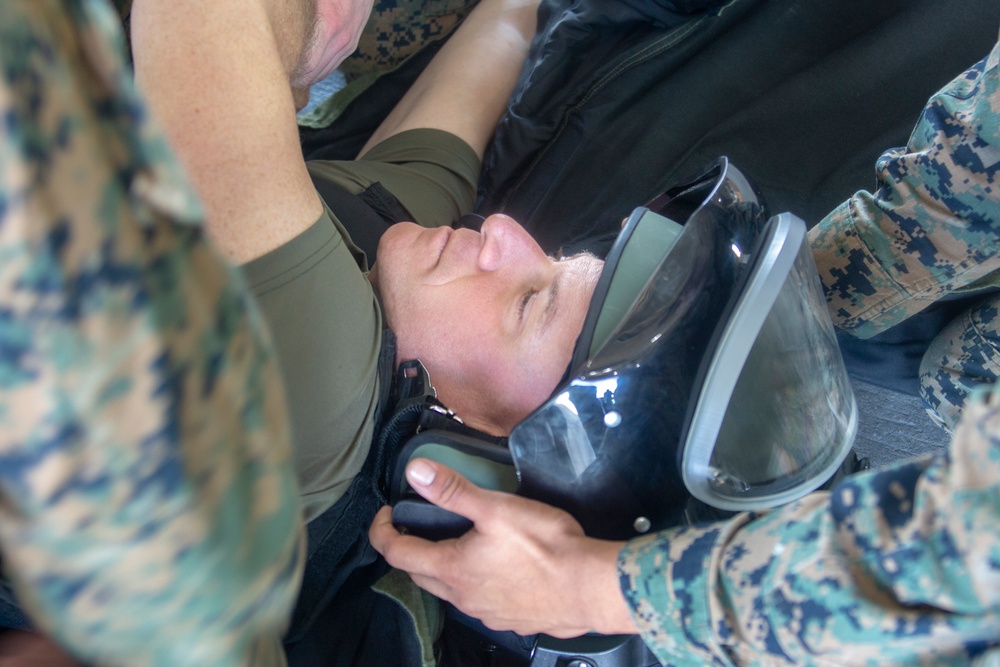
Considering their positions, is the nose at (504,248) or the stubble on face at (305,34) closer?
the stubble on face at (305,34)

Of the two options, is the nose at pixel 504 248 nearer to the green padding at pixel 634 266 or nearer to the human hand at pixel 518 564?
the green padding at pixel 634 266

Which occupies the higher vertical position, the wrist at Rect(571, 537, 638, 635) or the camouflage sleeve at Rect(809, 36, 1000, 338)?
the camouflage sleeve at Rect(809, 36, 1000, 338)

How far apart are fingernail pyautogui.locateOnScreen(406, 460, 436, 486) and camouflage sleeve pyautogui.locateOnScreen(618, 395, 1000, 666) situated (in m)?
0.30

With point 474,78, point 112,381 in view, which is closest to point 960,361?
point 474,78

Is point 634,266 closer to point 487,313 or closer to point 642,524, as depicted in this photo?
point 487,313

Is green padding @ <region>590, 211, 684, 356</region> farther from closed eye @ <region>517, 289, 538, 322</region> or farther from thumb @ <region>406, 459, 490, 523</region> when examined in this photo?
thumb @ <region>406, 459, 490, 523</region>

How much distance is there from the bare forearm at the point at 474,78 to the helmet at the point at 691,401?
0.76 m

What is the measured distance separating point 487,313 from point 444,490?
33cm

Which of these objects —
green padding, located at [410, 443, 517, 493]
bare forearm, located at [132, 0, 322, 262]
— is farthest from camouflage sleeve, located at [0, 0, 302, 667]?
green padding, located at [410, 443, 517, 493]

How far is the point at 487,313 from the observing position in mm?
1171

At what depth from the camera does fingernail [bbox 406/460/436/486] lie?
3.10 feet

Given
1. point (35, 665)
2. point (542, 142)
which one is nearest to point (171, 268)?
point (35, 665)

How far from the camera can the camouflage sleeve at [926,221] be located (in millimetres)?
1097

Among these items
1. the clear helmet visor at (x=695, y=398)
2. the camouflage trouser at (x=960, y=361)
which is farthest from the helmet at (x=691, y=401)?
the camouflage trouser at (x=960, y=361)
